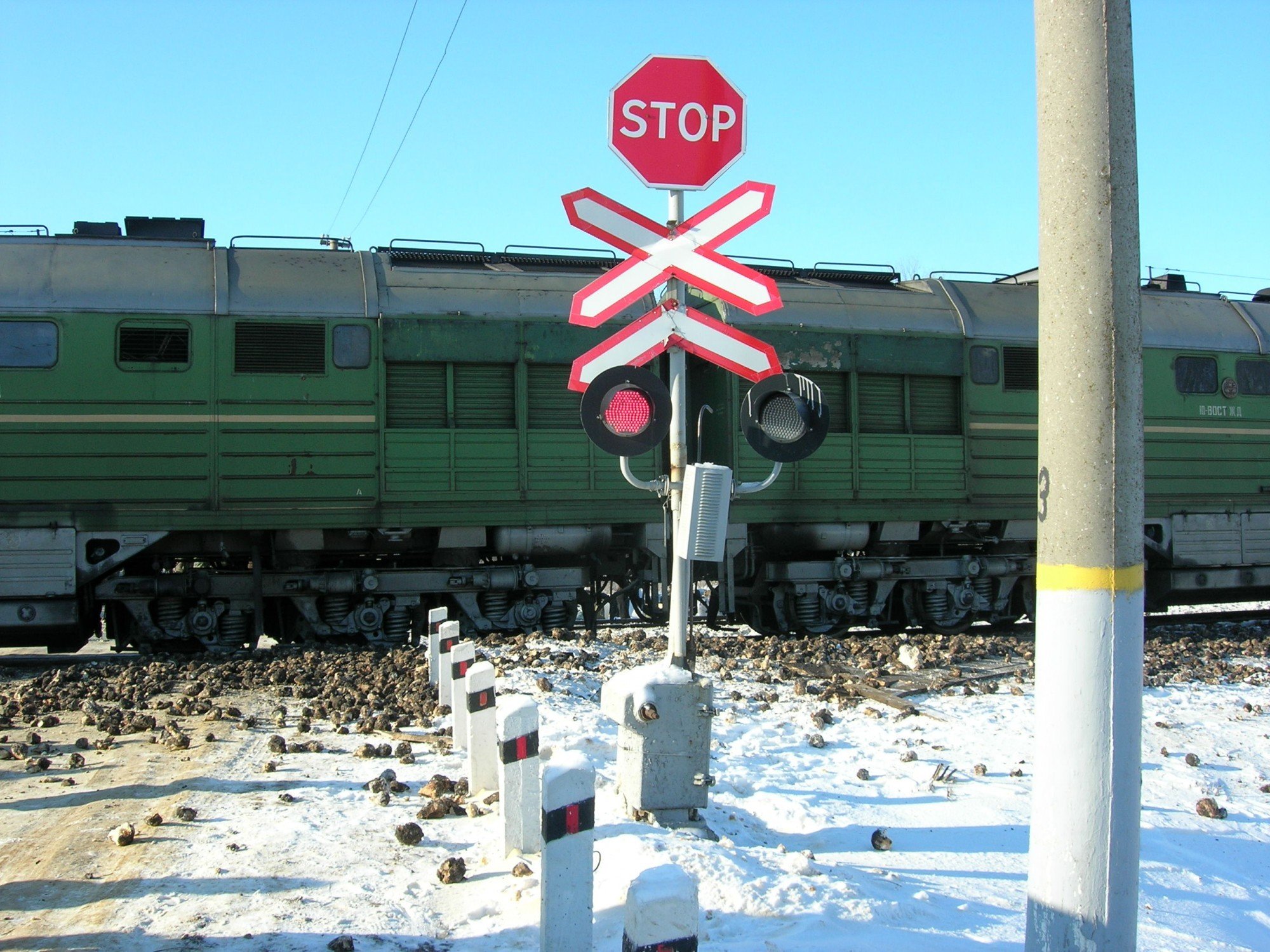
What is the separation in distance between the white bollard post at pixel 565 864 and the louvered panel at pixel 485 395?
766cm

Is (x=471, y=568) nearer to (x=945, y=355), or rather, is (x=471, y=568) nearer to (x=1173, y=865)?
(x=945, y=355)

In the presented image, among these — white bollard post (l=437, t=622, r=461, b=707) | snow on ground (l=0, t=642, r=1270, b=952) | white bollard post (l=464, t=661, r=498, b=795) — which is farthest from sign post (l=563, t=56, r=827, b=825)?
white bollard post (l=437, t=622, r=461, b=707)

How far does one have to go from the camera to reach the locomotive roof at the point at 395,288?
→ 10.3 meters

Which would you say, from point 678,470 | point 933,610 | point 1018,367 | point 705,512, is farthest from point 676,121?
point 933,610

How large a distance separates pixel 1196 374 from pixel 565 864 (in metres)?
12.7

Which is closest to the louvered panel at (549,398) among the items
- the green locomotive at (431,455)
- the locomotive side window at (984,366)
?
the green locomotive at (431,455)

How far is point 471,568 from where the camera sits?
36.8 ft

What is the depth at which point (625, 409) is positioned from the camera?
510 centimetres

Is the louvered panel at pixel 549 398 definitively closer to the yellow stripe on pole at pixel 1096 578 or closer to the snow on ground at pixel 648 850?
the snow on ground at pixel 648 850

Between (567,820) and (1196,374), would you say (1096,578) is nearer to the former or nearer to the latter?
(567,820)

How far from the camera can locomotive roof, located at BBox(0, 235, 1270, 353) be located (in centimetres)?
1032

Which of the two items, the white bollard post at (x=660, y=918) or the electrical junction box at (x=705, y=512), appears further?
the electrical junction box at (x=705, y=512)

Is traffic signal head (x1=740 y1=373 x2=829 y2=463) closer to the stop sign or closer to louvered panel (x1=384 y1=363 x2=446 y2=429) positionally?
the stop sign

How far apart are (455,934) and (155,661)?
668 centimetres
